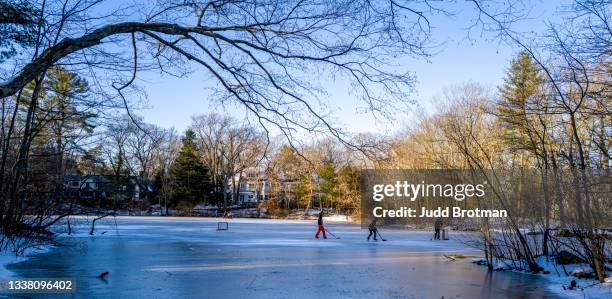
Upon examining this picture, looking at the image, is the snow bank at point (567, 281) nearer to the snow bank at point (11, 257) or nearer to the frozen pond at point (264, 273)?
the frozen pond at point (264, 273)

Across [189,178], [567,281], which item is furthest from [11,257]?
[189,178]

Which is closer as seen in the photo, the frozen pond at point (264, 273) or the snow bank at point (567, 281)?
the frozen pond at point (264, 273)

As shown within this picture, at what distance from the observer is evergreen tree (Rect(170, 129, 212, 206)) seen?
5494 cm

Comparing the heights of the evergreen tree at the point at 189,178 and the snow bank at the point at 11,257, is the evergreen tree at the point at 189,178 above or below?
above

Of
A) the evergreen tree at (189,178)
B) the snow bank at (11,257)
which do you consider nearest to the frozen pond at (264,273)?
the snow bank at (11,257)

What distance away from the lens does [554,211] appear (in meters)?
10.2

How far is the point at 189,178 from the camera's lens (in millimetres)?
54875

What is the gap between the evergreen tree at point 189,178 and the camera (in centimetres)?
5494

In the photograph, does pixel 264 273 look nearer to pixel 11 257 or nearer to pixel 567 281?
pixel 567 281

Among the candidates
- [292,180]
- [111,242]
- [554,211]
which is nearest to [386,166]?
[554,211]

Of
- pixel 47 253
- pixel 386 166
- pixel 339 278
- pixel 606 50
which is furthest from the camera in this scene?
pixel 47 253

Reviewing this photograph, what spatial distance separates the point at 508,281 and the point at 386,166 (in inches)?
261

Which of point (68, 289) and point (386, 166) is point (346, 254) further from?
point (386, 166)

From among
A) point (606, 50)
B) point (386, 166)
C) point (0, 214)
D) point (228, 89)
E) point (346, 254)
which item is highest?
point (606, 50)
